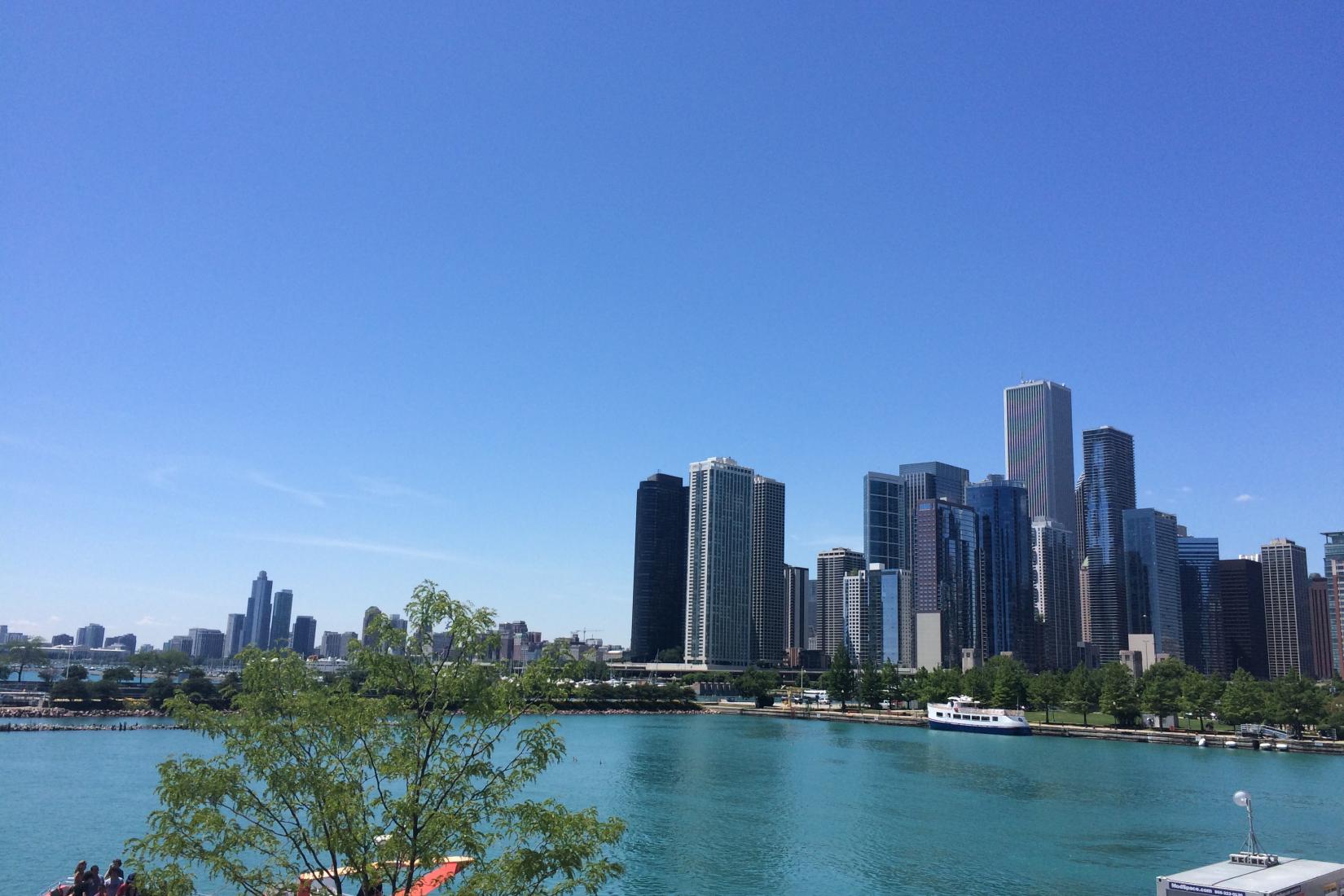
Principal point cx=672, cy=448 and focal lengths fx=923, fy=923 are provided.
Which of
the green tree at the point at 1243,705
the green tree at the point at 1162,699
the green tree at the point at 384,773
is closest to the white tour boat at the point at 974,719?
the green tree at the point at 1162,699

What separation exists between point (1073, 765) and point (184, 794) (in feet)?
393

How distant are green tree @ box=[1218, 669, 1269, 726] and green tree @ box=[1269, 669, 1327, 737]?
168 centimetres

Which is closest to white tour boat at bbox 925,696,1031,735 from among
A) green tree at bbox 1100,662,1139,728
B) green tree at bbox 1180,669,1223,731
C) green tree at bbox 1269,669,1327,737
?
green tree at bbox 1100,662,1139,728

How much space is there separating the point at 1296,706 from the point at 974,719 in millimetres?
52669

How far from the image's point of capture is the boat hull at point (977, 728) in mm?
168625

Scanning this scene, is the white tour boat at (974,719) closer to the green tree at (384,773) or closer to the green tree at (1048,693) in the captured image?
the green tree at (1048,693)

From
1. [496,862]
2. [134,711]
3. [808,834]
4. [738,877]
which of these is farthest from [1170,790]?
[134,711]

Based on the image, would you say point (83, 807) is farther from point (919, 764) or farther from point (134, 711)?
point (134, 711)

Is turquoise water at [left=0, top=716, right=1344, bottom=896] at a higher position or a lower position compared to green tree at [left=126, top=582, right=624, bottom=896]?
lower

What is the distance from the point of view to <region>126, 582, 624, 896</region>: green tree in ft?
60.1

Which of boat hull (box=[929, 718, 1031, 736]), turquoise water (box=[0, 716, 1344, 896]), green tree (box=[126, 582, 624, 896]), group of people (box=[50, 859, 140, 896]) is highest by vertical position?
green tree (box=[126, 582, 624, 896])

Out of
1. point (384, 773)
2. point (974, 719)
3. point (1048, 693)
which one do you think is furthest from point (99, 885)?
point (1048, 693)

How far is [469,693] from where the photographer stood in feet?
65.6

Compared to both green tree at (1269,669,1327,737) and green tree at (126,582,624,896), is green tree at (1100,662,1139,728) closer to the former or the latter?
green tree at (1269,669,1327,737)
